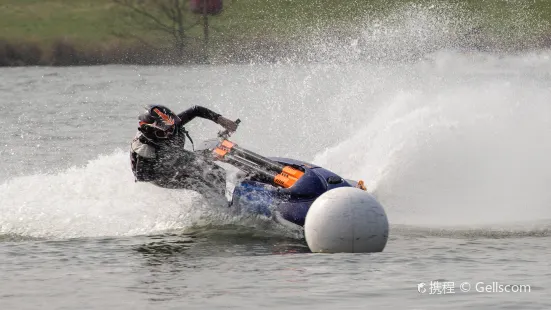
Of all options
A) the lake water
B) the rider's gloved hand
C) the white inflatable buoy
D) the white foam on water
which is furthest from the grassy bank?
the white inflatable buoy

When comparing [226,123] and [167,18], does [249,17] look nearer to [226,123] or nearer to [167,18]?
[167,18]

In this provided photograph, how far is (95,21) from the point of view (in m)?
61.9

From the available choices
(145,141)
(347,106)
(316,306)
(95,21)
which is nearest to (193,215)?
(145,141)

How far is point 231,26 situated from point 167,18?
12.8 ft

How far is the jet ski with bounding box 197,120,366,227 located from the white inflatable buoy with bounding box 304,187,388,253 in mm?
1613

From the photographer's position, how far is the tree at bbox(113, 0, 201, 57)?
6397cm

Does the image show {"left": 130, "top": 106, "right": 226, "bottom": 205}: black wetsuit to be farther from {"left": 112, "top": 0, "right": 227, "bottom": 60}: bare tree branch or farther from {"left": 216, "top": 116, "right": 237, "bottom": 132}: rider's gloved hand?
{"left": 112, "top": 0, "right": 227, "bottom": 60}: bare tree branch

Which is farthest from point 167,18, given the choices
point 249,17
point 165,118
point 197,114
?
point 165,118

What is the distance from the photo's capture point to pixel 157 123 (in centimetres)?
1688

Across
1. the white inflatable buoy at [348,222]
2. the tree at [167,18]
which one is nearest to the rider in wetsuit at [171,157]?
the white inflatable buoy at [348,222]

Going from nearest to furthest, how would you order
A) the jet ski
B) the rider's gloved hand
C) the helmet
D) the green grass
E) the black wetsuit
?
1. the jet ski
2. the helmet
3. the black wetsuit
4. the rider's gloved hand
5. the green grass

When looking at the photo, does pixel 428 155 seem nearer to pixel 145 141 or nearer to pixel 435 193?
pixel 435 193

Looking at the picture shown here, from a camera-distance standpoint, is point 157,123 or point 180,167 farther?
point 180,167

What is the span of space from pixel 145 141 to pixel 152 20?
4869 centimetres
